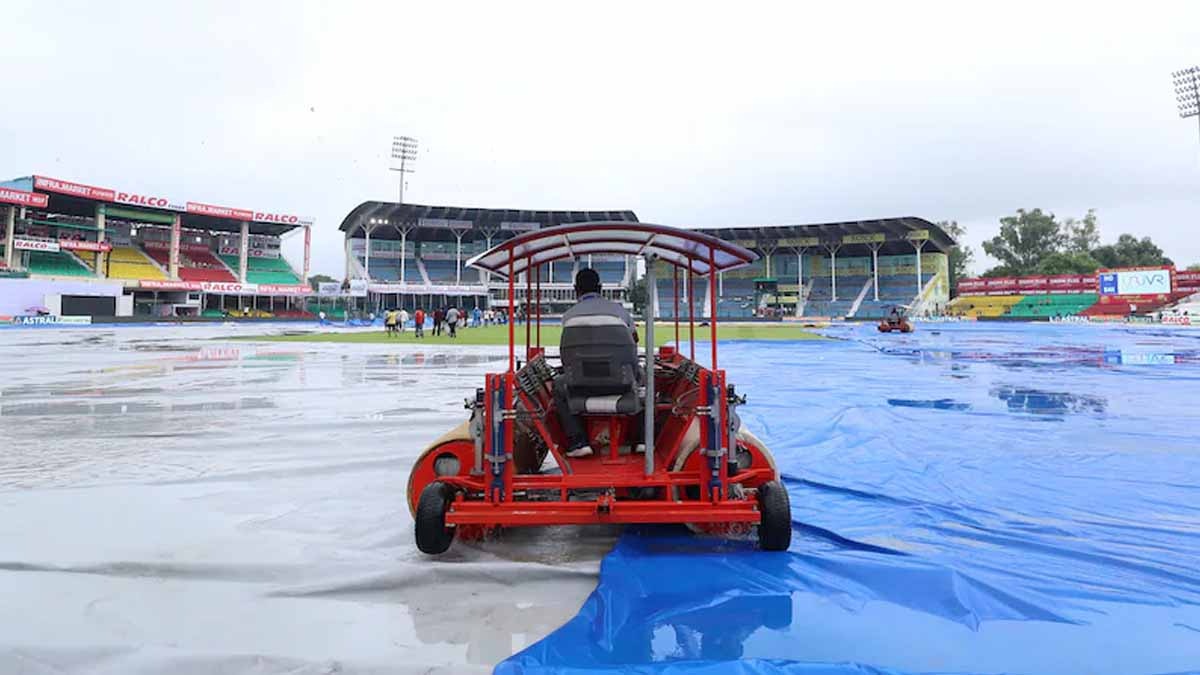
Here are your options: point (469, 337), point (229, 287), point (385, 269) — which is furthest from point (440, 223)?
point (469, 337)

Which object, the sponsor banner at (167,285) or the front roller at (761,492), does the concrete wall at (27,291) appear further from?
the front roller at (761,492)

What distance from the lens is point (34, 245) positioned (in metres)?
46.9

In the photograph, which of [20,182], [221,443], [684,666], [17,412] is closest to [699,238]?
[684,666]

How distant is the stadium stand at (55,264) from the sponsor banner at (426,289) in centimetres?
2399

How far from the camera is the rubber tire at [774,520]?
A: 118 inches

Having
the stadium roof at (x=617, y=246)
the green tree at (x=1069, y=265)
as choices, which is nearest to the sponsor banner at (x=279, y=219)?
the stadium roof at (x=617, y=246)

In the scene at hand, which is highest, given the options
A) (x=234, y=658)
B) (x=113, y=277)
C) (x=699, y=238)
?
(x=113, y=277)

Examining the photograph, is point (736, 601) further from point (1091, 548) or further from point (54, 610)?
point (54, 610)

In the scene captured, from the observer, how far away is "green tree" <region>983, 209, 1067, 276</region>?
86500 mm

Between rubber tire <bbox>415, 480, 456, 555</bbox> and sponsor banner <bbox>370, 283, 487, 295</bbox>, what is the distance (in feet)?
221

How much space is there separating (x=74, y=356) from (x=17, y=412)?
37.5ft

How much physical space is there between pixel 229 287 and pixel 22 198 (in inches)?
588

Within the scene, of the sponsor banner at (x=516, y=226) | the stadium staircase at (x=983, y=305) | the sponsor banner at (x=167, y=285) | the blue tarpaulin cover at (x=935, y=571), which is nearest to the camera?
the blue tarpaulin cover at (x=935, y=571)

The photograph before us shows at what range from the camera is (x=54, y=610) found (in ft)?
8.23
